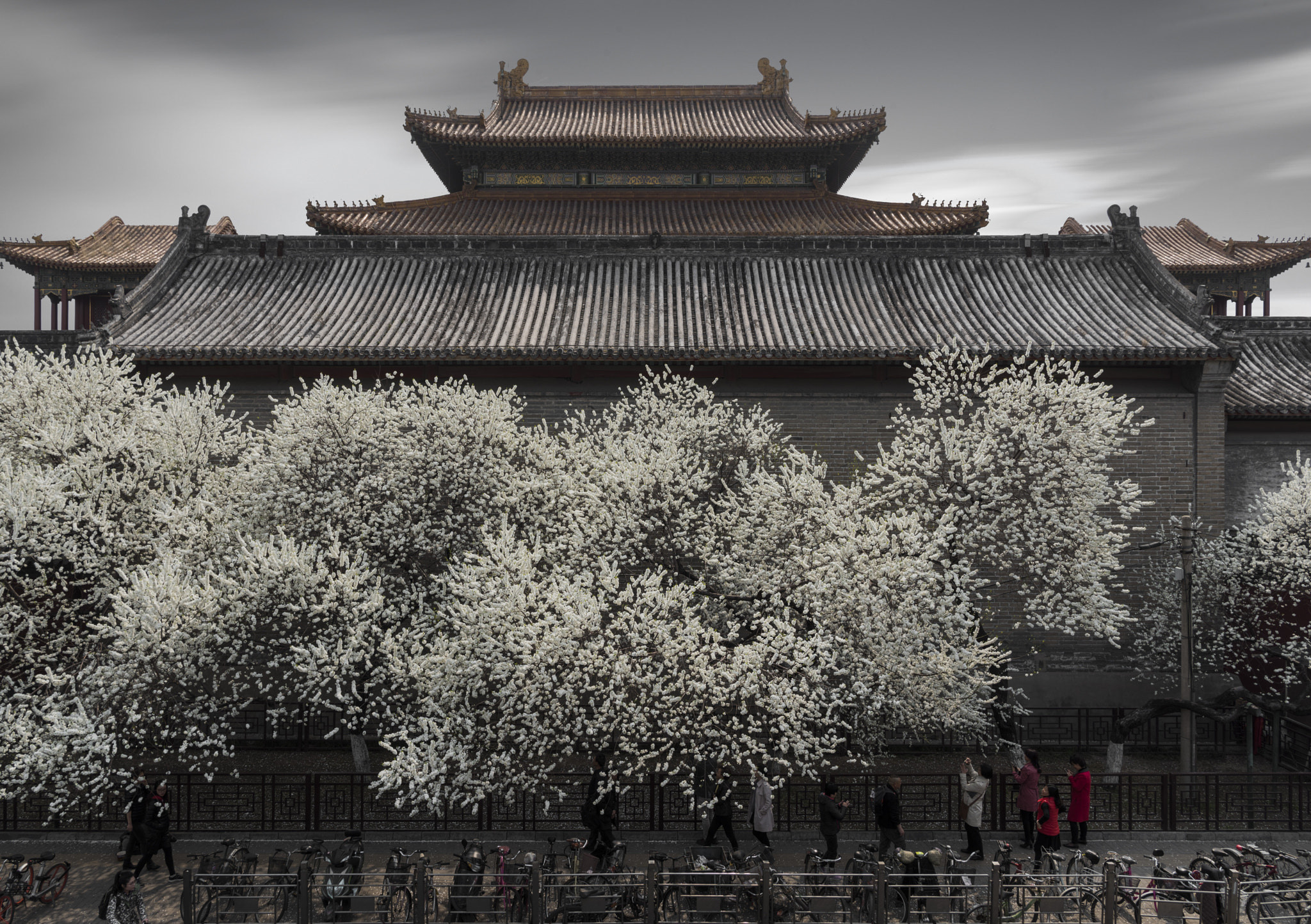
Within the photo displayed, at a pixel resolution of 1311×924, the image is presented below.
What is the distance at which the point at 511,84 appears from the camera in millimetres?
33125

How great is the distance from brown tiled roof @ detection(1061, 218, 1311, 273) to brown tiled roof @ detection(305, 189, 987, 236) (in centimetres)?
840

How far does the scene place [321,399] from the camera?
46.7ft

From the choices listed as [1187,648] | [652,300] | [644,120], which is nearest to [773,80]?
[644,120]

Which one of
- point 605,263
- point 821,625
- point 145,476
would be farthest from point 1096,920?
point 605,263

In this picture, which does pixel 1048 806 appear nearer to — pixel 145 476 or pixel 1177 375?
pixel 1177 375

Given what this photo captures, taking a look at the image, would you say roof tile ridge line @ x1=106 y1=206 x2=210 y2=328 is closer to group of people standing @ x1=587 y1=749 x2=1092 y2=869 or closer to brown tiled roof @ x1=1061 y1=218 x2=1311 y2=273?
group of people standing @ x1=587 y1=749 x2=1092 y2=869

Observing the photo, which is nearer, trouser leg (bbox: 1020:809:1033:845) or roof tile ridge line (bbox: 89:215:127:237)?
trouser leg (bbox: 1020:809:1033:845)

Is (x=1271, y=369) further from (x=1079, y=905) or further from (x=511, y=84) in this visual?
(x=511, y=84)

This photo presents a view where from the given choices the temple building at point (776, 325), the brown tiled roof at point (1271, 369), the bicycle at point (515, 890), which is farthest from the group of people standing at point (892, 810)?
the brown tiled roof at point (1271, 369)

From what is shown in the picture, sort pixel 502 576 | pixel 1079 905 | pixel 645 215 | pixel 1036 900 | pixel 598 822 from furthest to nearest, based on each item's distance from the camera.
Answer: pixel 645 215
pixel 598 822
pixel 502 576
pixel 1079 905
pixel 1036 900

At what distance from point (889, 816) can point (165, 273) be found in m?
20.7

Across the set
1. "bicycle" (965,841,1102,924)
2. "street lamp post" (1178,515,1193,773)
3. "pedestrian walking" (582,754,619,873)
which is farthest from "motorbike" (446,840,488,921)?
"street lamp post" (1178,515,1193,773)

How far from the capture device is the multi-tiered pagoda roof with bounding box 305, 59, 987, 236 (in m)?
27.5

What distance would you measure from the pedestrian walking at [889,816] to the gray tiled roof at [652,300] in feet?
31.1
